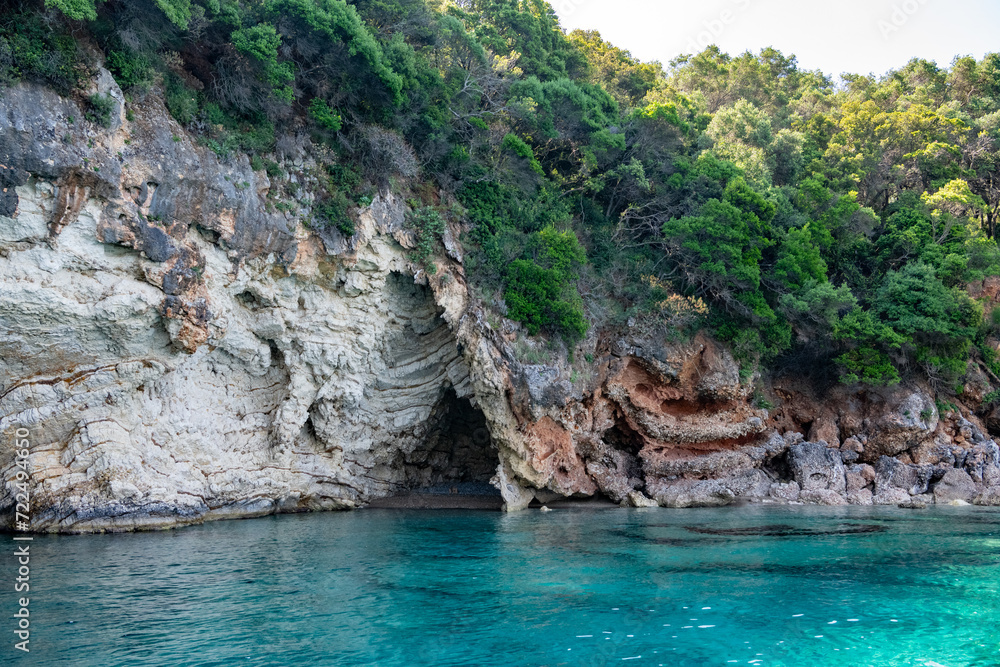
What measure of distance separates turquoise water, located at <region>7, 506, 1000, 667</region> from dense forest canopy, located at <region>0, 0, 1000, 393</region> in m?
8.49

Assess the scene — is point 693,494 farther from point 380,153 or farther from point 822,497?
point 380,153

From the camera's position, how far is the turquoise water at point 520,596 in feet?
26.8

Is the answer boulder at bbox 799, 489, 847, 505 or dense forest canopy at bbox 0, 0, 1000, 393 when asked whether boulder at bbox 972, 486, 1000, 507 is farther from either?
dense forest canopy at bbox 0, 0, 1000, 393

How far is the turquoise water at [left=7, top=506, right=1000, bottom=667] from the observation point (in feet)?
→ 26.8

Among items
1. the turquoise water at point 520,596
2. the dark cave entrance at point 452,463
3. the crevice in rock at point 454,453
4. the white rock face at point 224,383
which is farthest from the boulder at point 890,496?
the white rock face at point 224,383

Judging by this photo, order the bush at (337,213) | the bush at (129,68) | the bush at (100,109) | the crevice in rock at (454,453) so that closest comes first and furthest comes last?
the bush at (100,109)
the bush at (129,68)
the bush at (337,213)
the crevice in rock at (454,453)

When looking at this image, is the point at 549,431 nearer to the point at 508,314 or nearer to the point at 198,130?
the point at 508,314

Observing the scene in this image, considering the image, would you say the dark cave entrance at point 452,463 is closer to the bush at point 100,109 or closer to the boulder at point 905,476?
the bush at point 100,109

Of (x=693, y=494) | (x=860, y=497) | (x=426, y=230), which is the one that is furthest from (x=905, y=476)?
(x=426, y=230)

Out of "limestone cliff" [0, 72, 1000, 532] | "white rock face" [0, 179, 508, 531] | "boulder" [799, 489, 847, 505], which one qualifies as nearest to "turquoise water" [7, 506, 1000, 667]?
"white rock face" [0, 179, 508, 531]

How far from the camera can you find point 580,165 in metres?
26.3

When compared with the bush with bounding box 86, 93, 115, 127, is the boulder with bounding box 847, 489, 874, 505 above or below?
below

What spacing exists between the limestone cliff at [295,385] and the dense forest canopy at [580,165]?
0.98 metres

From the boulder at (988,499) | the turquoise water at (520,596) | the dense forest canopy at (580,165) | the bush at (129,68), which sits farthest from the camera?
the boulder at (988,499)
